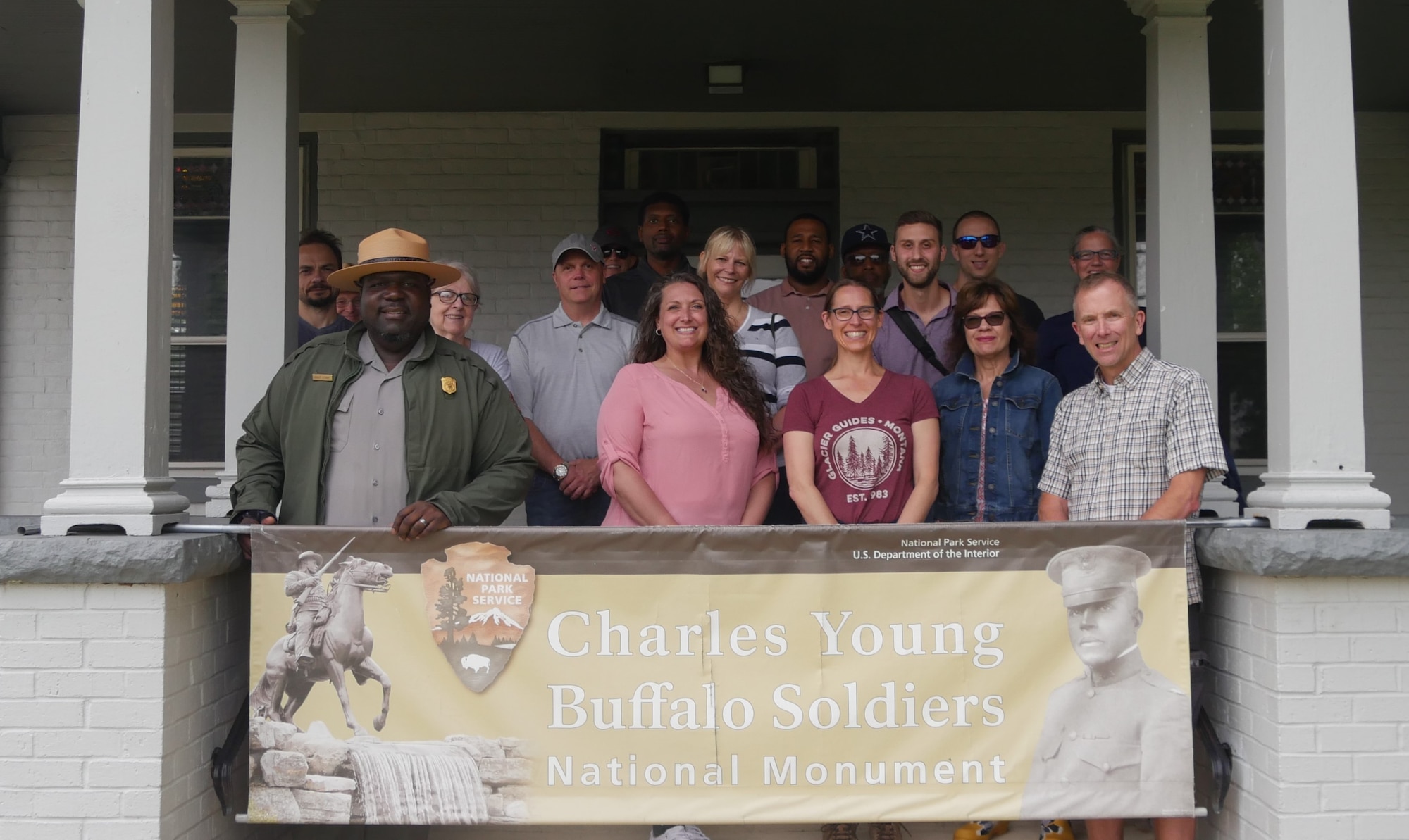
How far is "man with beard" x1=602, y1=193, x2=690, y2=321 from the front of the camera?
503 centimetres

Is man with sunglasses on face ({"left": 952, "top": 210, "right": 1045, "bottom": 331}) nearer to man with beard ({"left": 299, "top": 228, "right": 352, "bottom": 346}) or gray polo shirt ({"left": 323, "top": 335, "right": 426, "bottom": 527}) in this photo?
gray polo shirt ({"left": 323, "top": 335, "right": 426, "bottom": 527})

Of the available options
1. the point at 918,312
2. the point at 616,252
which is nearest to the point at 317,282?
the point at 616,252

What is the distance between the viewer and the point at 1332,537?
10.3 ft

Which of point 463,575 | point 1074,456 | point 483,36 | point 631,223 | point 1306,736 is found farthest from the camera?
point 631,223

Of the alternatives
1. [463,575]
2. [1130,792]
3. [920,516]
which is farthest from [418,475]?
[1130,792]

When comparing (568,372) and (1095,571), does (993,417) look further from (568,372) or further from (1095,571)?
(568,372)

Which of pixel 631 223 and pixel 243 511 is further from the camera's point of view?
pixel 631 223

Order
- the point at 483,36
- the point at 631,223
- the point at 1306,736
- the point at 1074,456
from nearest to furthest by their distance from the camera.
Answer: the point at 1306,736 → the point at 1074,456 → the point at 483,36 → the point at 631,223

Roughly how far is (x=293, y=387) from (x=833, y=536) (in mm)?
1740

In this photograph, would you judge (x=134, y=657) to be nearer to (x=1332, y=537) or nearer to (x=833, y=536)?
(x=833, y=536)

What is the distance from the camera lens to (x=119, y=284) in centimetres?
350

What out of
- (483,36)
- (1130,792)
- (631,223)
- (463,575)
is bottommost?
(1130,792)

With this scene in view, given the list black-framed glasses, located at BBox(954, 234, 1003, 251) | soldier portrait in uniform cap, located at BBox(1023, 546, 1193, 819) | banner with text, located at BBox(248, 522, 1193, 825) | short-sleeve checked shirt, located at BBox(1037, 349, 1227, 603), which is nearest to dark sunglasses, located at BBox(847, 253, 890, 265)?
black-framed glasses, located at BBox(954, 234, 1003, 251)

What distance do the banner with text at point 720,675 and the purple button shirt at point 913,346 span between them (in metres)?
1.09
